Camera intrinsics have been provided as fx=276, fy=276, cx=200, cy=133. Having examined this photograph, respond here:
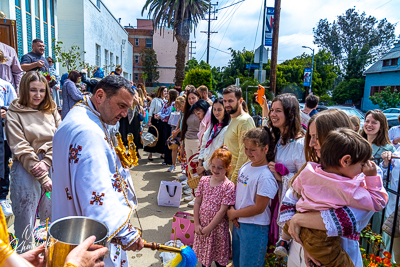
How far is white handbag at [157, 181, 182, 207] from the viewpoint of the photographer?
486cm

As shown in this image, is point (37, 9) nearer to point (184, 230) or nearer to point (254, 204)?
point (184, 230)

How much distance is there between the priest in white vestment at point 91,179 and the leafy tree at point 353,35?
180 feet

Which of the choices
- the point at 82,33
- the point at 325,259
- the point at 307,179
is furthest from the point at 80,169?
the point at 82,33

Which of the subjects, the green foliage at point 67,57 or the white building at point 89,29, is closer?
the green foliage at point 67,57

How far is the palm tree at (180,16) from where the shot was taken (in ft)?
68.5

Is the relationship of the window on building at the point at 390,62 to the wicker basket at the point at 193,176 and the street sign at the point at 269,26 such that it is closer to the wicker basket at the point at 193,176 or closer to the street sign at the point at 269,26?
the street sign at the point at 269,26

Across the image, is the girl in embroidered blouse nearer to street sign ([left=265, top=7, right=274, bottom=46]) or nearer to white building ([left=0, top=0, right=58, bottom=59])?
street sign ([left=265, top=7, right=274, bottom=46])

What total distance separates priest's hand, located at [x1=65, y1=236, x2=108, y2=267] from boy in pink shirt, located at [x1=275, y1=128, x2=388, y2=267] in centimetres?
124

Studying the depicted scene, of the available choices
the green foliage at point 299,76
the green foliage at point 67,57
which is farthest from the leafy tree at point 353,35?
the green foliage at point 67,57

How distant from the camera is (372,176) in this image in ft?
5.38

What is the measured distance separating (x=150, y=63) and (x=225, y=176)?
45436 mm

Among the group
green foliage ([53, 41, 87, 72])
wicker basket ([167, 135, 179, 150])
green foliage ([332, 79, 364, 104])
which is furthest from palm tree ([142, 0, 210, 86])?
green foliage ([332, 79, 364, 104])

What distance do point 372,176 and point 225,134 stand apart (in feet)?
7.28

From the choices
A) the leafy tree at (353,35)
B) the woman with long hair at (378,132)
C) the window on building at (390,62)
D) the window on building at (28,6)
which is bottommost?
the woman with long hair at (378,132)
